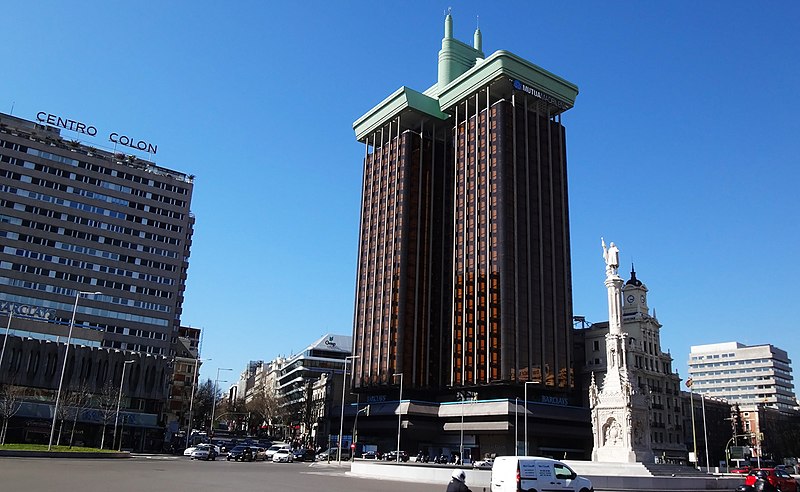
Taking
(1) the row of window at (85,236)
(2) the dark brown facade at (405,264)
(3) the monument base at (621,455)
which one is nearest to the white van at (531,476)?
(3) the monument base at (621,455)

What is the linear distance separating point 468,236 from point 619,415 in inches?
2509

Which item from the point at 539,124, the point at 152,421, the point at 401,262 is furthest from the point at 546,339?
the point at 152,421

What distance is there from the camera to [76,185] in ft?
371

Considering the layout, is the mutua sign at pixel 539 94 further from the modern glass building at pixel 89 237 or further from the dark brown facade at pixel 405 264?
the modern glass building at pixel 89 237

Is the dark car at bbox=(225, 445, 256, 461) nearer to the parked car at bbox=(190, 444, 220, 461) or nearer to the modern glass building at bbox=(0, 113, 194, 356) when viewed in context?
the parked car at bbox=(190, 444, 220, 461)

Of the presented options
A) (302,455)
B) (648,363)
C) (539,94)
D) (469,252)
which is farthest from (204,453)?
(539,94)

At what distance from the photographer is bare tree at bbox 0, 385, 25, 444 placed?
2785 inches

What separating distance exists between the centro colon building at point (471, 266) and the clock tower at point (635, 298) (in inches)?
550

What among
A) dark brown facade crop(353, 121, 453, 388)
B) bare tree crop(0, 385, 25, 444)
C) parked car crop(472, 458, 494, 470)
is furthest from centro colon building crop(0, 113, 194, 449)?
parked car crop(472, 458, 494, 470)

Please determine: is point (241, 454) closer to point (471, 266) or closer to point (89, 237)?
point (471, 266)

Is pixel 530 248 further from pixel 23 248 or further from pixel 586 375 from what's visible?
pixel 23 248

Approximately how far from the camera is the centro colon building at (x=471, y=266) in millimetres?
103938

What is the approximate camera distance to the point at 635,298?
120 metres

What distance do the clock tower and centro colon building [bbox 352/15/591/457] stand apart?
14.0 meters
